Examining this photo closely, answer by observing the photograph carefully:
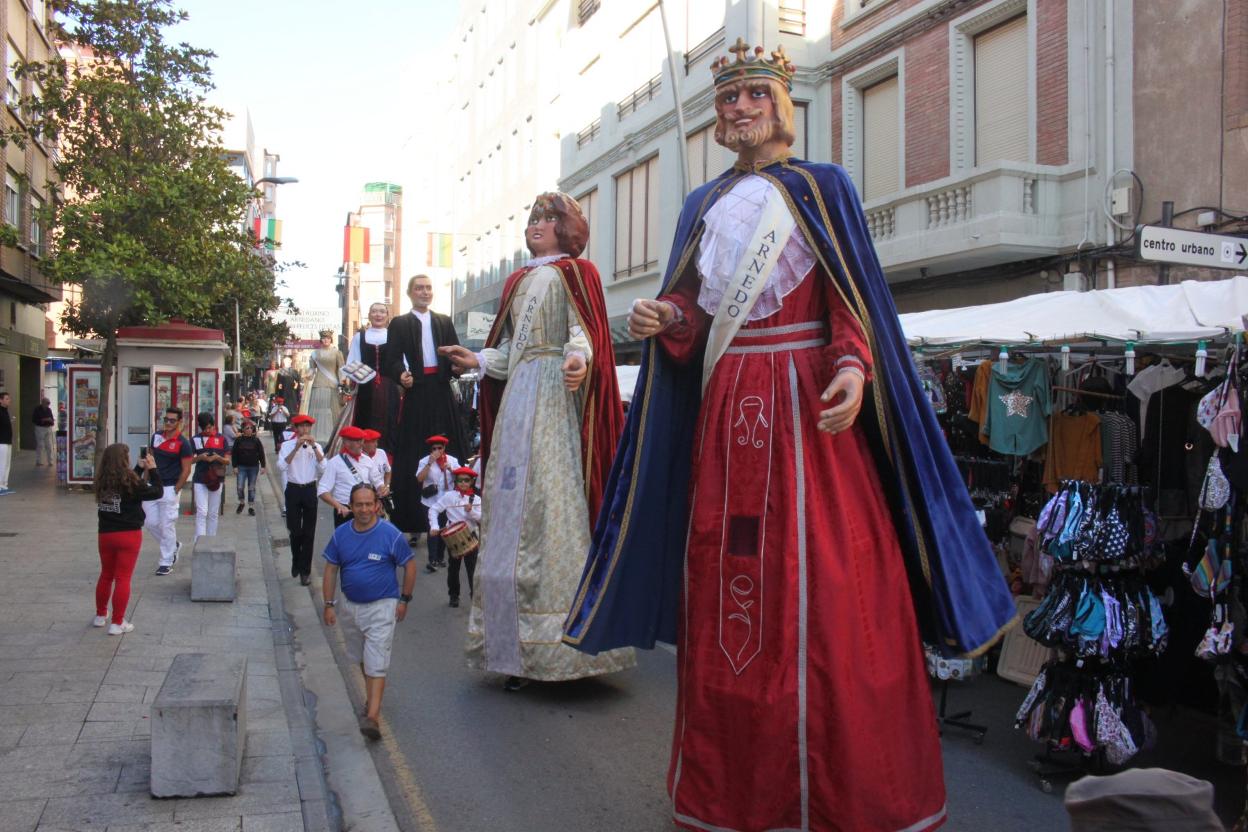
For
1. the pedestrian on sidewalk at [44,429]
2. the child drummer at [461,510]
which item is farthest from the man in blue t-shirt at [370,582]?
the pedestrian on sidewalk at [44,429]

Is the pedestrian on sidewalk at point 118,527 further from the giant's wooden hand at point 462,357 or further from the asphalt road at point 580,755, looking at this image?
the giant's wooden hand at point 462,357

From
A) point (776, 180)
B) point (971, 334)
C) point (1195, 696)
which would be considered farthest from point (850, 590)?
point (971, 334)

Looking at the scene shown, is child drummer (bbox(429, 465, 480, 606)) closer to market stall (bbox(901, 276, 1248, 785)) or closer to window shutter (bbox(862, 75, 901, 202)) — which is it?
market stall (bbox(901, 276, 1248, 785))

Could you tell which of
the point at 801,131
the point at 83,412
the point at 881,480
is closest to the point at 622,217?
the point at 801,131

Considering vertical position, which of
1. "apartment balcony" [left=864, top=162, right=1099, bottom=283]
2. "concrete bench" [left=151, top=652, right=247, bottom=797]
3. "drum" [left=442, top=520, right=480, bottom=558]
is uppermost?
"apartment balcony" [left=864, top=162, right=1099, bottom=283]

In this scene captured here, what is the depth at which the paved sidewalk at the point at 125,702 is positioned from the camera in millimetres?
4379

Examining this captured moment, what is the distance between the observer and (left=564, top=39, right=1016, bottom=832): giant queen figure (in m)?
3.28

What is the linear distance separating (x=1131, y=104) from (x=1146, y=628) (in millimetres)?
9927

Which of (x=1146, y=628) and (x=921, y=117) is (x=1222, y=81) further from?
(x=1146, y=628)

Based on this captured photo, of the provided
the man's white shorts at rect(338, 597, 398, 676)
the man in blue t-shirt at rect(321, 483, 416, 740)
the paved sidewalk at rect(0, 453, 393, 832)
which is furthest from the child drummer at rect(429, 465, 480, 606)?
the man's white shorts at rect(338, 597, 398, 676)

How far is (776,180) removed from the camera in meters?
3.82

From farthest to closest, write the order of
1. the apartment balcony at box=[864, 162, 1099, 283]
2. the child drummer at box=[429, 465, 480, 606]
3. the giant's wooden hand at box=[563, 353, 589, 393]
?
the apartment balcony at box=[864, 162, 1099, 283], the child drummer at box=[429, 465, 480, 606], the giant's wooden hand at box=[563, 353, 589, 393]

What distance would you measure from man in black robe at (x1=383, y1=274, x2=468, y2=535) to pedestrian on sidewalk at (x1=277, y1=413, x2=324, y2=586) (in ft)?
3.13

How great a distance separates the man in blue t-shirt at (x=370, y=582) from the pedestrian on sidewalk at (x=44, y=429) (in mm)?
20083
